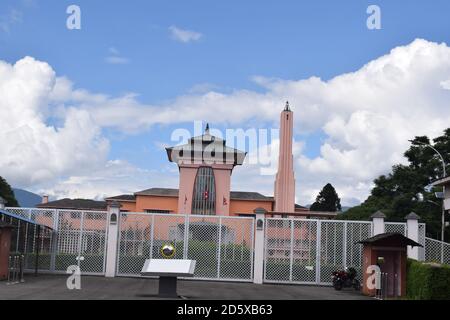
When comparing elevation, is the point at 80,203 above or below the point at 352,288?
above

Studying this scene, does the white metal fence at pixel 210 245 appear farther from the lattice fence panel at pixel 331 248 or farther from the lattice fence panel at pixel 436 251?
the lattice fence panel at pixel 436 251

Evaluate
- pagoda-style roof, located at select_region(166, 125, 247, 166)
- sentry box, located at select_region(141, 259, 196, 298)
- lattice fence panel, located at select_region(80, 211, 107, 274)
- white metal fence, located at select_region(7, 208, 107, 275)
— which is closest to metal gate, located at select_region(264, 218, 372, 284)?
lattice fence panel, located at select_region(80, 211, 107, 274)

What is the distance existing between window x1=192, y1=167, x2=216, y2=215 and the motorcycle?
147 feet

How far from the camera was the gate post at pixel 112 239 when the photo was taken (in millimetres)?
26688

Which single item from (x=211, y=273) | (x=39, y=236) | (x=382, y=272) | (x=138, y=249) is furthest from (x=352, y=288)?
(x=39, y=236)

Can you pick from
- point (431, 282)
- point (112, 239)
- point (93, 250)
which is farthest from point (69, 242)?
point (431, 282)

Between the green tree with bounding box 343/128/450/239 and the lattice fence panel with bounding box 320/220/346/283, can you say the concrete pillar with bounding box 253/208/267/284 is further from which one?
the green tree with bounding box 343/128/450/239

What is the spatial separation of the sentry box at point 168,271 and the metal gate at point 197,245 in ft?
26.4

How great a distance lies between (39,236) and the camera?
26109 mm

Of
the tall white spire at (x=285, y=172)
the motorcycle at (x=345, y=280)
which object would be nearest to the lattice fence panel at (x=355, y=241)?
the motorcycle at (x=345, y=280)

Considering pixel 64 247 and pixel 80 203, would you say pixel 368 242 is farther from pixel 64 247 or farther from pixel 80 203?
pixel 80 203

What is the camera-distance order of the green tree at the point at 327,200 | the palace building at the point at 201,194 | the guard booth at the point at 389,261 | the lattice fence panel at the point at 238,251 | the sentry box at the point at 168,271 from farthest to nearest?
the green tree at the point at 327,200 < the palace building at the point at 201,194 < the lattice fence panel at the point at 238,251 < the guard booth at the point at 389,261 < the sentry box at the point at 168,271

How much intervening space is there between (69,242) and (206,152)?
4556cm

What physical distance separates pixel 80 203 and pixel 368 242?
55.0m
